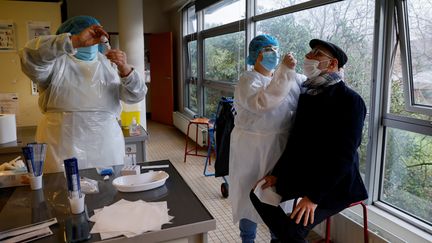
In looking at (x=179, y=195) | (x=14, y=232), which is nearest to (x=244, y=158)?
(x=179, y=195)

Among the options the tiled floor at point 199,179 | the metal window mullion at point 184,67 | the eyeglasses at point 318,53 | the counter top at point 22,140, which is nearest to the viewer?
the eyeglasses at point 318,53

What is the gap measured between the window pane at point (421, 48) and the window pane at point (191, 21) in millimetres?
4501

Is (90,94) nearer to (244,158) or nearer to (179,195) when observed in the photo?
(179,195)

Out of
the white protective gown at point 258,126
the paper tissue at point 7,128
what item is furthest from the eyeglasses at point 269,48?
the paper tissue at point 7,128

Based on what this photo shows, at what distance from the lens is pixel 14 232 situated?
1.01 meters

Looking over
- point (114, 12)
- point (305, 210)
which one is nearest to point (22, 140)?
point (305, 210)

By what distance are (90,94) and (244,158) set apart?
947mm

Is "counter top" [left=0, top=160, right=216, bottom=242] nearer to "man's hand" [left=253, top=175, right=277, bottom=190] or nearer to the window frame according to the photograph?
"man's hand" [left=253, top=175, right=277, bottom=190]

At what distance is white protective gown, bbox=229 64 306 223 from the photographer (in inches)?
66.3

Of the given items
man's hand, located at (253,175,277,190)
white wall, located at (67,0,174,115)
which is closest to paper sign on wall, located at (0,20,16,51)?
white wall, located at (67,0,174,115)

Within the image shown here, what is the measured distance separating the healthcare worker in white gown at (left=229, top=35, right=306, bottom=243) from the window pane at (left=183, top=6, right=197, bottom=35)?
165 inches

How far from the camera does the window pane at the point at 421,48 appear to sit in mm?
1784

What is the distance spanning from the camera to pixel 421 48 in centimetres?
183

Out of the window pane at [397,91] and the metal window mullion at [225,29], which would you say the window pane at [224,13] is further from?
the window pane at [397,91]
